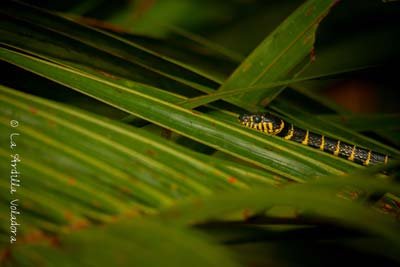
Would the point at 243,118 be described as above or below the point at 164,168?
above

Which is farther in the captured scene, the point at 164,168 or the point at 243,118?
the point at 243,118

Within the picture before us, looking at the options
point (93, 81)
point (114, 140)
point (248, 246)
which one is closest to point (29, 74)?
point (93, 81)

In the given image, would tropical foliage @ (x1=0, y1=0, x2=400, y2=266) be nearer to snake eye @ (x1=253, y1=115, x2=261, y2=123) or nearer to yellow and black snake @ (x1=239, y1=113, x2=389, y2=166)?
yellow and black snake @ (x1=239, y1=113, x2=389, y2=166)
